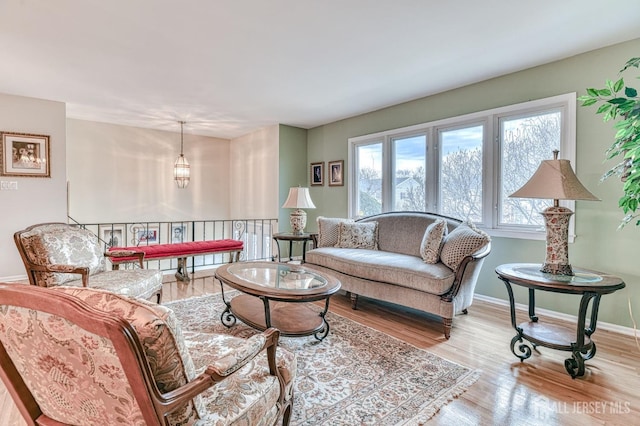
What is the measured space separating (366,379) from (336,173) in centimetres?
401

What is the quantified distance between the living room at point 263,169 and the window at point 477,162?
0.45ft

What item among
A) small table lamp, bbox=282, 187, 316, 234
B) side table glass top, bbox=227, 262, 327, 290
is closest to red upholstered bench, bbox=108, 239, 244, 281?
small table lamp, bbox=282, 187, 316, 234

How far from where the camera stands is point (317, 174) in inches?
237

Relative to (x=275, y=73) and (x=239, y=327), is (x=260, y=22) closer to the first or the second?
(x=275, y=73)

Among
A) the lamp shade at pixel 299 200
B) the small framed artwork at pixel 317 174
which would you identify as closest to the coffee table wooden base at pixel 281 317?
the lamp shade at pixel 299 200

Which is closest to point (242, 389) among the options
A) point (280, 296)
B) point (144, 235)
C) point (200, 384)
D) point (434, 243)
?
point (200, 384)

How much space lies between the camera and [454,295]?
2701mm

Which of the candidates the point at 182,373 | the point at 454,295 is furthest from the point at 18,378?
the point at 454,295

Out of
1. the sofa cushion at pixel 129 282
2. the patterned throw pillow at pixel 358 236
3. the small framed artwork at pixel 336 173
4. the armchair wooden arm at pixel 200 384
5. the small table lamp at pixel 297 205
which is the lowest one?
the sofa cushion at pixel 129 282

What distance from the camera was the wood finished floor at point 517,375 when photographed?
1707 millimetres

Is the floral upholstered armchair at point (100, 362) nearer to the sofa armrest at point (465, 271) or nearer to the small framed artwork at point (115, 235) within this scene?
the sofa armrest at point (465, 271)

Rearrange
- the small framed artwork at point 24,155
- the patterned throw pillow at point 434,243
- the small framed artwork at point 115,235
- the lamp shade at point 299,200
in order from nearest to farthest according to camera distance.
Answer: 1. the patterned throw pillow at point 434,243
2. the small framed artwork at point 24,155
3. the lamp shade at point 299,200
4. the small framed artwork at point 115,235

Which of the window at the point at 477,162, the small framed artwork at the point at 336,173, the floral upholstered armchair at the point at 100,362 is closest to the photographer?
the floral upholstered armchair at the point at 100,362

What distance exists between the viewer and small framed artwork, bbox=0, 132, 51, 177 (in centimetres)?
418
